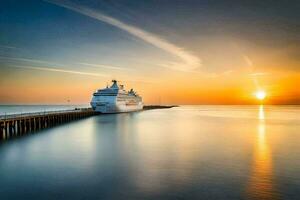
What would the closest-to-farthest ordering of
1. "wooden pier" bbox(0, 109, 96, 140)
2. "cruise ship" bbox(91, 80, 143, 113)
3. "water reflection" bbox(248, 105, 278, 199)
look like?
"water reflection" bbox(248, 105, 278, 199)
"wooden pier" bbox(0, 109, 96, 140)
"cruise ship" bbox(91, 80, 143, 113)

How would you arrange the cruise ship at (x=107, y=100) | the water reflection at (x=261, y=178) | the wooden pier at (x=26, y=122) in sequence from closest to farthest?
1. the water reflection at (x=261, y=178)
2. the wooden pier at (x=26, y=122)
3. the cruise ship at (x=107, y=100)

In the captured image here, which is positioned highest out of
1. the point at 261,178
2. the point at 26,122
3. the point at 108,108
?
the point at 108,108

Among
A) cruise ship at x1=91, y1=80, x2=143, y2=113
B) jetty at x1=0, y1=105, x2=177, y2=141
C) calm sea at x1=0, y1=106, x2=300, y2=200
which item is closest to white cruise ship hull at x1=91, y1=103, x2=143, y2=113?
cruise ship at x1=91, y1=80, x2=143, y2=113

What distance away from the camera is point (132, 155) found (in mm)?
25359

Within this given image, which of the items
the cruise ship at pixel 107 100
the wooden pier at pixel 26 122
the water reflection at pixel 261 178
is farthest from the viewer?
the cruise ship at pixel 107 100

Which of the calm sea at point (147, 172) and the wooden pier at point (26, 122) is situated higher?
the wooden pier at point (26, 122)

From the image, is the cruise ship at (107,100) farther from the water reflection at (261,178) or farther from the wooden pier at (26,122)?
the water reflection at (261,178)

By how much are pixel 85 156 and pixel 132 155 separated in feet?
13.4

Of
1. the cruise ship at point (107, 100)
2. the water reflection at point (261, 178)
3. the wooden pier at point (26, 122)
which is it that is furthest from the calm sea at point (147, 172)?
the cruise ship at point (107, 100)

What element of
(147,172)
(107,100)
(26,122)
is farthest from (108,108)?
(147,172)

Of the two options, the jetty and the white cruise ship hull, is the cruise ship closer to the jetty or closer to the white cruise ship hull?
the white cruise ship hull

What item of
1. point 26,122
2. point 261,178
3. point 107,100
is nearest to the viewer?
point 261,178

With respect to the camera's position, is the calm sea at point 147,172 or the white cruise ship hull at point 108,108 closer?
the calm sea at point 147,172

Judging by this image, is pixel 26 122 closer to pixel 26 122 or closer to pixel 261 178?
pixel 26 122
